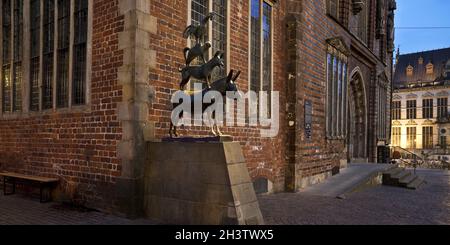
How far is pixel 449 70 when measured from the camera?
55.8 metres

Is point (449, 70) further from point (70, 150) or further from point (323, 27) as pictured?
point (70, 150)

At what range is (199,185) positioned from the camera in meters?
5.66

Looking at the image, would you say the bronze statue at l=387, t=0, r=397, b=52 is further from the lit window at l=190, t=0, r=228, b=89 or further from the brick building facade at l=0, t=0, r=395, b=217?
the lit window at l=190, t=0, r=228, b=89

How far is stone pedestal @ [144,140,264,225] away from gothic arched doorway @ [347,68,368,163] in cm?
1569

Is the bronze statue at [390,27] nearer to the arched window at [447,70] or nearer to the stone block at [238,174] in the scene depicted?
the stone block at [238,174]

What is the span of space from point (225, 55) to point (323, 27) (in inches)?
225

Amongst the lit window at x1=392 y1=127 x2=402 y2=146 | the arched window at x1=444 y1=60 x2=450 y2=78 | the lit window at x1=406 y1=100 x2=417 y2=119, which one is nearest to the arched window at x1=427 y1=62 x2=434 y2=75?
the arched window at x1=444 y1=60 x2=450 y2=78

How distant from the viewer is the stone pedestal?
536 centimetres

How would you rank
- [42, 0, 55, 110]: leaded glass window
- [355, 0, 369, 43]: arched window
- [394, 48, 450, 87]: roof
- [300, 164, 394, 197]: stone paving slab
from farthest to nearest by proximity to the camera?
[394, 48, 450, 87]: roof
[355, 0, 369, 43]: arched window
[300, 164, 394, 197]: stone paving slab
[42, 0, 55, 110]: leaded glass window

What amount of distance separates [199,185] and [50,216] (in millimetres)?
2948

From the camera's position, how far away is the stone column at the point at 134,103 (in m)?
6.29

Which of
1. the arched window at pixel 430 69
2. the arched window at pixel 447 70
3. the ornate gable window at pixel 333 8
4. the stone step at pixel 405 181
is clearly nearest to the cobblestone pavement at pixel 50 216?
the stone step at pixel 405 181

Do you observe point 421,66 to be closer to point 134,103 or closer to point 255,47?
point 255,47
